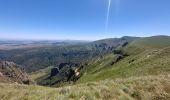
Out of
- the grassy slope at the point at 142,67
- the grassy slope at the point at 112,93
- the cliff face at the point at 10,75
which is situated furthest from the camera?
the cliff face at the point at 10,75

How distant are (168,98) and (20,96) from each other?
1100 cm

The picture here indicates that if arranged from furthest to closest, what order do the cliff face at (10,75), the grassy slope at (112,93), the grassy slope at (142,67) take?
the cliff face at (10,75) < the grassy slope at (142,67) < the grassy slope at (112,93)

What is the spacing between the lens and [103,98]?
14.3 metres

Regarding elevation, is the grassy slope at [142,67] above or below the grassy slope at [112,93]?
below

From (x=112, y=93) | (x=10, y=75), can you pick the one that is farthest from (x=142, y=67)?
(x=10, y=75)

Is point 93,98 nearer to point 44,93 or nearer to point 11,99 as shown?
point 44,93

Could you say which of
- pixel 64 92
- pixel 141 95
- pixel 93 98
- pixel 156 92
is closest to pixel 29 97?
pixel 64 92

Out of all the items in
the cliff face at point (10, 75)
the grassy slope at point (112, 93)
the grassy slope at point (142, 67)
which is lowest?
the cliff face at point (10, 75)

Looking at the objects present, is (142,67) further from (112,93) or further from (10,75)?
(10,75)

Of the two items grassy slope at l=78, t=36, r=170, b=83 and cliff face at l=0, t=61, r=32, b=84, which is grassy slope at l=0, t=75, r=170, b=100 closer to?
grassy slope at l=78, t=36, r=170, b=83

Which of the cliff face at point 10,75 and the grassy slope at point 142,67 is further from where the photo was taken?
the cliff face at point 10,75

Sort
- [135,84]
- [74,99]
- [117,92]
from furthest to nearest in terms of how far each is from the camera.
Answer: [135,84]
[117,92]
[74,99]

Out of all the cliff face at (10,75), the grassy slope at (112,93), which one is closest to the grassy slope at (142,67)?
the grassy slope at (112,93)

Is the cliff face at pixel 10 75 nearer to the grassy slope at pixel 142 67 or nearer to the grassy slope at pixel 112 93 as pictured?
the grassy slope at pixel 142 67
